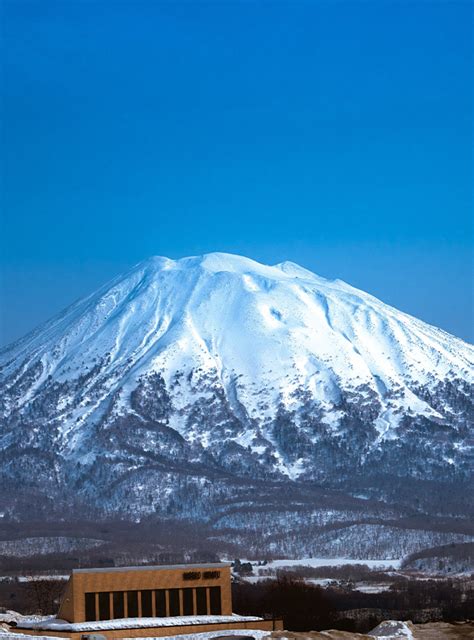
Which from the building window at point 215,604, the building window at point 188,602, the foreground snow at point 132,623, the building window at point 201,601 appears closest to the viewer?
the foreground snow at point 132,623

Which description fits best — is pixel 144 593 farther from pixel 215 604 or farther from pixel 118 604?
pixel 215 604

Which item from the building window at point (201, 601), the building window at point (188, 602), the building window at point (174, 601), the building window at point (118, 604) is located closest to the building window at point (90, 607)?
the building window at point (118, 604)

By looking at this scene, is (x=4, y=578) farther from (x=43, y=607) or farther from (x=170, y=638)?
(x=170, y=638)

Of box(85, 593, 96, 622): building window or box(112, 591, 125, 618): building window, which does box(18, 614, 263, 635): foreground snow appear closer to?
box(112, 591, 125, 618): building window

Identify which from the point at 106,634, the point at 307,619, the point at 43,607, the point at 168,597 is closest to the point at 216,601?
the point at 168,597

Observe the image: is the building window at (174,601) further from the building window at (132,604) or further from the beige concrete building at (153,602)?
the building window at (132,604)

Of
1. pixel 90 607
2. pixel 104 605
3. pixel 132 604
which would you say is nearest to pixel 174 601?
pixel 132 604
